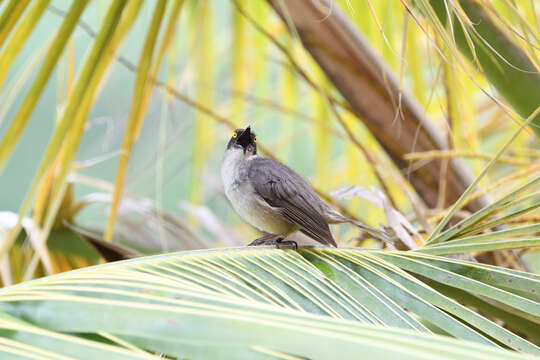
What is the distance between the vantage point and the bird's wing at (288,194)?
104 cm

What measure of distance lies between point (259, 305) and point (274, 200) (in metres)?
0.79

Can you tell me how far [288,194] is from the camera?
3.64ft

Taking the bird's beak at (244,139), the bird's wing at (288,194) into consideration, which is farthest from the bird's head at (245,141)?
the bird's wing at (288,194)

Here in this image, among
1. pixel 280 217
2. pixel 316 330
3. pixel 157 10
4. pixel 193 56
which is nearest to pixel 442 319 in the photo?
pixel 316 330

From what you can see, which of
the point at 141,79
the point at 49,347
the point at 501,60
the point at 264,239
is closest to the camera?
the point at 49,347

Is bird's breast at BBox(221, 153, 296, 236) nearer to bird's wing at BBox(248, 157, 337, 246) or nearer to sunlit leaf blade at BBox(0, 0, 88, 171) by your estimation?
bird's wing at BBox(248, 157, 337, 246)

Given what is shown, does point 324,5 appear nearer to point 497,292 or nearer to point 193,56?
point 193,56

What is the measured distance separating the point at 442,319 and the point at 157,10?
0.69m

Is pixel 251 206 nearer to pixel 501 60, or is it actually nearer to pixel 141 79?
pixel 141 79

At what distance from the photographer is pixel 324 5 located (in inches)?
49.9

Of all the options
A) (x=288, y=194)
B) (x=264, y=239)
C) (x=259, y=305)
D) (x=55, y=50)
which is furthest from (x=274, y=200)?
(x=259, y=305)

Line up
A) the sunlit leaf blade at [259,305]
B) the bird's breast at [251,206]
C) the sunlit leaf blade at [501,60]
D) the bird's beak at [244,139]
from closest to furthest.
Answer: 1. the sunlit leaf blade at [259,305]
2. the sunlit leaf blade at [501,60]
3. the bird's breast at [251,206]
4. the bird's beak at [244,139]

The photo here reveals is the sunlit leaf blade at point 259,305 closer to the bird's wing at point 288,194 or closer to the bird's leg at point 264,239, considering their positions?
the bird's wing at point 288,194

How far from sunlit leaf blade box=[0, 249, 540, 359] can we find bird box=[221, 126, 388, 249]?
24cm
